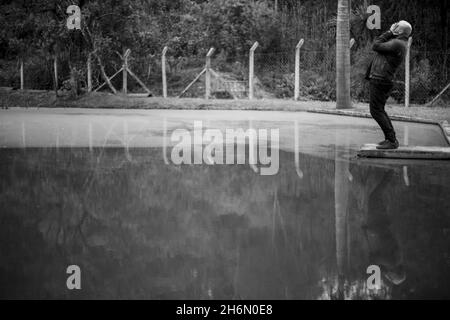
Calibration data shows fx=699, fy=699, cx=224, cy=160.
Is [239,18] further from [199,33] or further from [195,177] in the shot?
[195,177]

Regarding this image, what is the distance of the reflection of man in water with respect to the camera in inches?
197

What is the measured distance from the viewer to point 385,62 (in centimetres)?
1066

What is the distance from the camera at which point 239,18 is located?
31906 millimetres

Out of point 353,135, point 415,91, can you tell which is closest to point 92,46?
point 415,91

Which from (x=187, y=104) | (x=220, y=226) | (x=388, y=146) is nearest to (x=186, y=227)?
(x=220, y=226)

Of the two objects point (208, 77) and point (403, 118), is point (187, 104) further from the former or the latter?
point (403, 118)

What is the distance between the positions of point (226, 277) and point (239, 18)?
28.0 m

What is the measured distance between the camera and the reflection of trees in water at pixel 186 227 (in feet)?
15.7

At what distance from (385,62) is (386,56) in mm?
112

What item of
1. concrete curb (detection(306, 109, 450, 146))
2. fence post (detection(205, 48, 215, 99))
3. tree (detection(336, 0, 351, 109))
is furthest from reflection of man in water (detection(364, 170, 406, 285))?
fence post (detection(205, 48, 215, 99))

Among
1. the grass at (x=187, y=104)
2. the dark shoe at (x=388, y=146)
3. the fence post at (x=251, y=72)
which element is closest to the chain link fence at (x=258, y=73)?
the fence post at (x=251, y=72)

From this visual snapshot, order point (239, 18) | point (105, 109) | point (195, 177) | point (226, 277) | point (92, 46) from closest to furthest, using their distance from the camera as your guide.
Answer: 1. point (226, 277)
2. point (195, 177)
3. point (105, 109)
4. point (92, 46)
5. point (239, 18)

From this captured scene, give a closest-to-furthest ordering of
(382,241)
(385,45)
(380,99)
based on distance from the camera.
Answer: (382,241) < (385,45) < (380,99)

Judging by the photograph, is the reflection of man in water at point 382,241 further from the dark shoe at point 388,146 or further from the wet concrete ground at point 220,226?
the dark shoe at point 388,146
